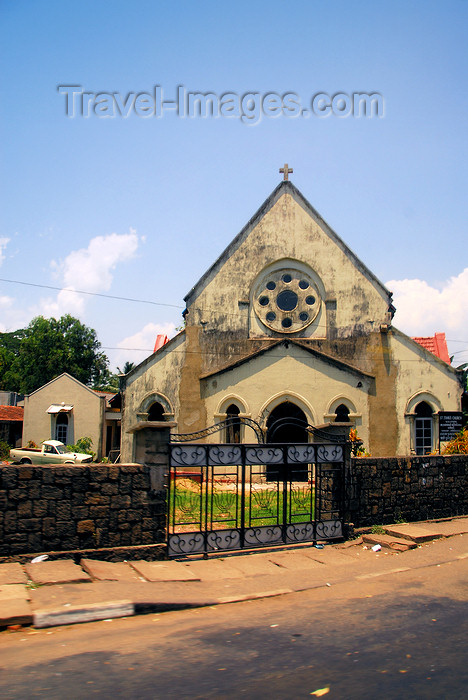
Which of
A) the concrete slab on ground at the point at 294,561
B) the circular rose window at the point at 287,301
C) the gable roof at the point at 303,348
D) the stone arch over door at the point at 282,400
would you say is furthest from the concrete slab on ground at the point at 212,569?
the circular rose window at the point at 287,301

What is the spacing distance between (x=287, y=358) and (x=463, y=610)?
15.4m

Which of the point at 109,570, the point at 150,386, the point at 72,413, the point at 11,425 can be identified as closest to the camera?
the point at 109,570

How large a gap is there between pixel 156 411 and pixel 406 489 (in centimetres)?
1258

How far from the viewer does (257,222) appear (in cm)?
2448

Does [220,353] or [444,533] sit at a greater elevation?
[220,353]

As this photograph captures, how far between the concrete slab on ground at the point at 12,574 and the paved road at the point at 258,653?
4.94ft

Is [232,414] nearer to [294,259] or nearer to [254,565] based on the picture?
[294,259]

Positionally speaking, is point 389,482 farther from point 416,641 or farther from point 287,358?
point 287,358

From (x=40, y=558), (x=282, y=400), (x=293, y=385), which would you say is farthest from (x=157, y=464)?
(x=293, y=385)

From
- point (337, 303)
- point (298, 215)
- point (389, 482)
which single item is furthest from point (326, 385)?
point (389, 482)

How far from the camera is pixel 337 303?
932 inches

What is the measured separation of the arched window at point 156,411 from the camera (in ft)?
76.8

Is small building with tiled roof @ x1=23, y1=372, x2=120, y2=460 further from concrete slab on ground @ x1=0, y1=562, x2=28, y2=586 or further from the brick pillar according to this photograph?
concrete slab on ground @ x1=0, y1=562, x2=28, y2=586

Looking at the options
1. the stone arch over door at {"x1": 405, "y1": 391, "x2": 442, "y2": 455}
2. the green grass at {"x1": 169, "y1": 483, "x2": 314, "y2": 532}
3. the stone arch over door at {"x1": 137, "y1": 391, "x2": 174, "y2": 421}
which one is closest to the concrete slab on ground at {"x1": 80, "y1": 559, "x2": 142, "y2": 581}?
the green grass at {"x1": 169, "y1": 483, "x2": 314, "y2": 532}
